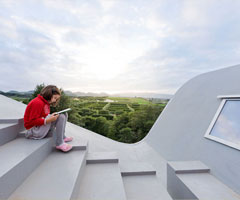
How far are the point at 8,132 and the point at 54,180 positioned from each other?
116cm

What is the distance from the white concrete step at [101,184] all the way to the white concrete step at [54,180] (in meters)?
0.15

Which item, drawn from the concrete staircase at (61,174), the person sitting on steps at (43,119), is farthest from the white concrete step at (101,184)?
the person sitting on steps at (43,119)

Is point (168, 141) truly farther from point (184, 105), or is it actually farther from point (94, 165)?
point (94, 165)

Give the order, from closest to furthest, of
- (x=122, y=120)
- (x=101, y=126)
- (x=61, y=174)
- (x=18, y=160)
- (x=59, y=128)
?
1. (x=18, y=160)
2. (x=61, y=174)
3. (x=59, y=128)
4. (x=122, y=120)
5. (x=101, y=126)

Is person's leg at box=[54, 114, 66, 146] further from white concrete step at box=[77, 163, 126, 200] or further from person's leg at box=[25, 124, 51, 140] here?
white concrete step at box=[77, 163, 126, 200]

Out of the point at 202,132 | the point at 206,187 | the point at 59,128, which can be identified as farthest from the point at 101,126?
the point at 206,187

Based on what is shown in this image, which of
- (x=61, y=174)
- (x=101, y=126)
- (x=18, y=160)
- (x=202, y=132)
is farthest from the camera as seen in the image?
(x=101, y=126)

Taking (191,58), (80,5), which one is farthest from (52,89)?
(191,58)

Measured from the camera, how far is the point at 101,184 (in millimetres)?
1455

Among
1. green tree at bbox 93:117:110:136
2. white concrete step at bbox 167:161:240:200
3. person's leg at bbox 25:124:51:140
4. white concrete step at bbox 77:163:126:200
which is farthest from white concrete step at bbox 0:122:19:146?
green tree at bbox 93:117:110:136

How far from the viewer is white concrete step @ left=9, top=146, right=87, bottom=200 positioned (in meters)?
0.99

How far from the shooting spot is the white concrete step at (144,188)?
1.51 meters

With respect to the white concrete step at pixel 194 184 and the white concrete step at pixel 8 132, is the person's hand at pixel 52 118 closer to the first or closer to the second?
the white concrete step at pixel 8 132

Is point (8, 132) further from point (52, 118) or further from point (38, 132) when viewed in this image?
point (52, 118)
